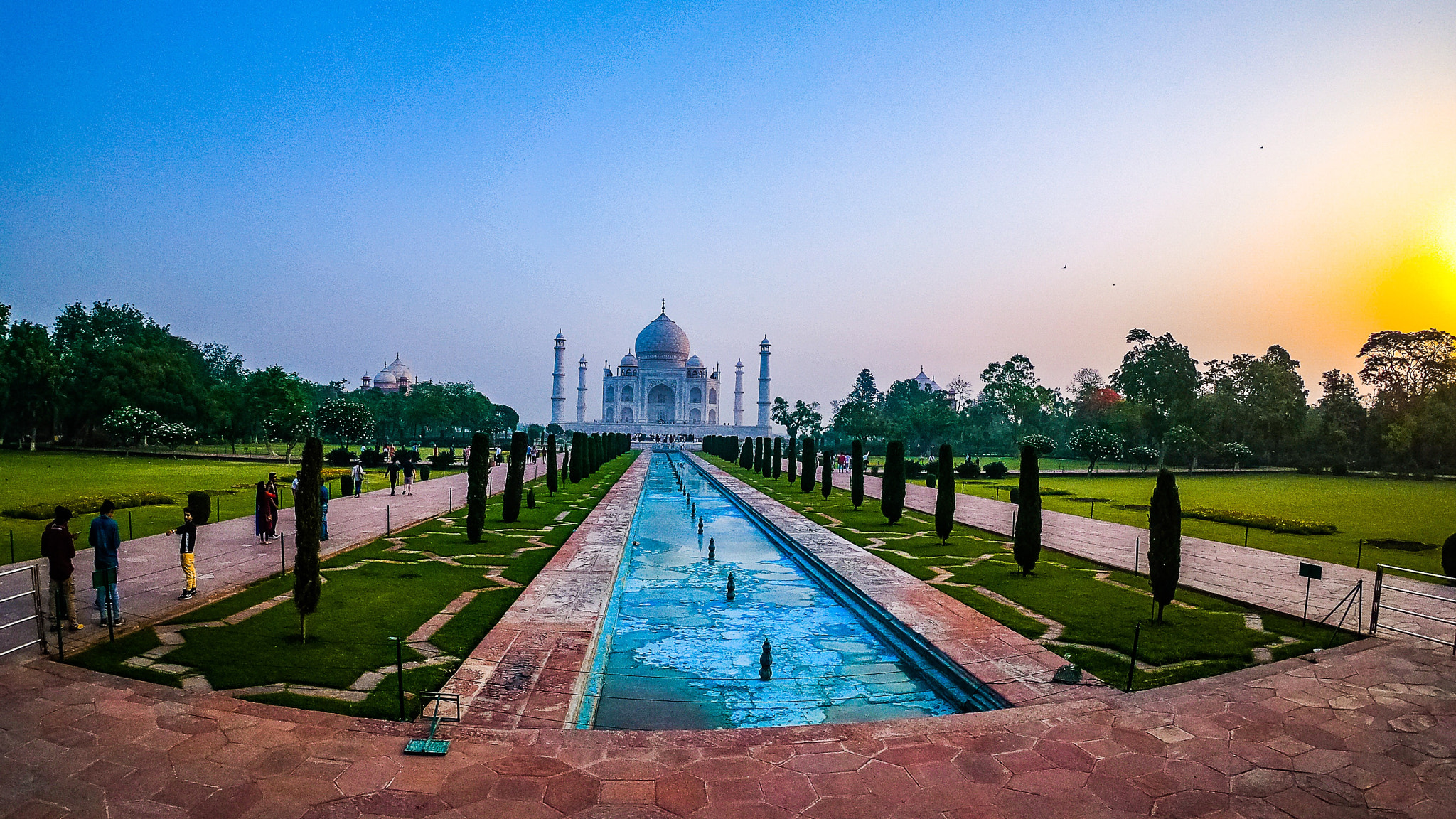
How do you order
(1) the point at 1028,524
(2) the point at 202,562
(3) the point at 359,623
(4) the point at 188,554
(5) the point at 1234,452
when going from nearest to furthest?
(3) the point at 359,623 < (4) the point at 188,554 < (2) the point at 202,562 < (1) the point at 1028,524 < (5) the point at 1234,452

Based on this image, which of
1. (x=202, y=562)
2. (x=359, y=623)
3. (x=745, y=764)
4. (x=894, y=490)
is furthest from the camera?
(x=894, y=490)

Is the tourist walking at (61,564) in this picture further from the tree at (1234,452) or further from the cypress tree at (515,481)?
the tree at (1234,452)

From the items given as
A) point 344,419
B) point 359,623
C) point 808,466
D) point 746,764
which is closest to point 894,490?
point 808,466

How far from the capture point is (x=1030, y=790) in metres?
3.99

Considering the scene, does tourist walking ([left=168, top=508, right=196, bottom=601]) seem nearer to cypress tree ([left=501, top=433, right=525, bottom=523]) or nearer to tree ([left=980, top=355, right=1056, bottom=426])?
cypress tree ([left=501, top=433, right=525, bottom=523])

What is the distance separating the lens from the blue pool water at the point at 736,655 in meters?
5.71

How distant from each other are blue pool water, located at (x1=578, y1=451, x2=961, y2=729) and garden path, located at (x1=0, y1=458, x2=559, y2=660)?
4219 millimetres

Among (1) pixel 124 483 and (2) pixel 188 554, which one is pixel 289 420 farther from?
(2) pixel 188 554

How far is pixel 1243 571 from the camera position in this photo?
10.4m

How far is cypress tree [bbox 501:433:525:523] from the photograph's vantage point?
Answer: 47.7 ft

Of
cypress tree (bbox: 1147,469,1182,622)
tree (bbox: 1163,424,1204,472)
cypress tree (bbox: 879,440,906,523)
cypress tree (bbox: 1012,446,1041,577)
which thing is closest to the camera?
cypress tree (bbox: 1147,469,1182,622)

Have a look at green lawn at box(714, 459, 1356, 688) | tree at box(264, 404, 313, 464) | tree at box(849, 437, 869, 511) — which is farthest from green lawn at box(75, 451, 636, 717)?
tree at box(264, 404, 313, 464)

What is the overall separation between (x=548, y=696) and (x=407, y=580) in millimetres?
4444

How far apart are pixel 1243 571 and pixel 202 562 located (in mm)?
14022
